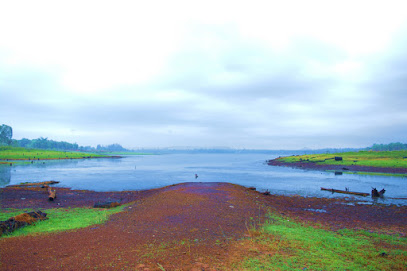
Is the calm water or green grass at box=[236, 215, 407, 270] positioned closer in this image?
green grass at box=[236, 215, 407, 270]

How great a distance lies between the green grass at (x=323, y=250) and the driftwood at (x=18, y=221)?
482 inches

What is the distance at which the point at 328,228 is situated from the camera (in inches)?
550

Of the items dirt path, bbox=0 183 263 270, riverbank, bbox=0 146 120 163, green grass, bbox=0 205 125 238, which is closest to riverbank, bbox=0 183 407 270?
dirt path, bbox=0 183 263 270

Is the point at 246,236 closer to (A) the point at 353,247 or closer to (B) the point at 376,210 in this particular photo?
(A) the point at 353,247

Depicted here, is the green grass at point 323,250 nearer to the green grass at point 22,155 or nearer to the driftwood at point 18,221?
the driftwood at point 18,221

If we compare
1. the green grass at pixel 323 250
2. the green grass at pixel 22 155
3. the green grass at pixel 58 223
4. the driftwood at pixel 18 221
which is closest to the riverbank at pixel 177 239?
the green grass at pixel 323 250

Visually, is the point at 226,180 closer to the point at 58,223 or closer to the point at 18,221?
the point at 58,223

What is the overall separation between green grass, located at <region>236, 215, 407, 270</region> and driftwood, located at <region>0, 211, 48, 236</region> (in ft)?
40.2

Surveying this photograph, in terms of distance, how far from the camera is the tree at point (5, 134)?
528ft

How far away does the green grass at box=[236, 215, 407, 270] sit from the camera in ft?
26.1

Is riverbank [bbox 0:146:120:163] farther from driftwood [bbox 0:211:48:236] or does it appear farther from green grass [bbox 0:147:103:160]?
driftwood [bbox 0:211:48:236]

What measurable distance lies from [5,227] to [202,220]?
35.3ft

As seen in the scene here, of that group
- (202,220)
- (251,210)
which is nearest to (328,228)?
(251,210)

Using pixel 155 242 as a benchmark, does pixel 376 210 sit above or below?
below
